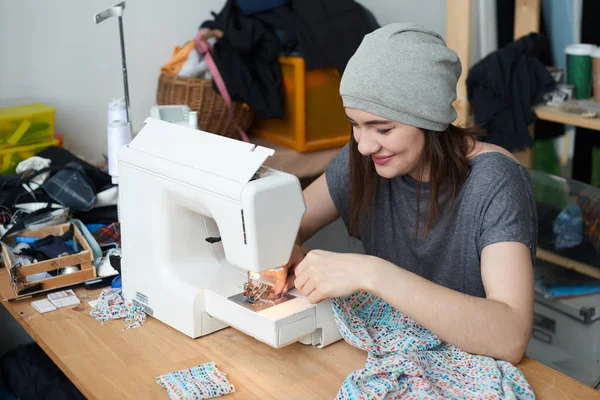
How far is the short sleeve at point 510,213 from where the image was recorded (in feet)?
5.04

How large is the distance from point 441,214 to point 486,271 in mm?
257

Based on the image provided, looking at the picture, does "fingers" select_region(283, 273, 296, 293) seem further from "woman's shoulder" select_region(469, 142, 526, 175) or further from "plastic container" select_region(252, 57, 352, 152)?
"plastic container" select_region(252, 57, 352, 152)

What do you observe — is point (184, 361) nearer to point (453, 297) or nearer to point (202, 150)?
point (202, 150)

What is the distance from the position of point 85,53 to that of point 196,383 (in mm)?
1694

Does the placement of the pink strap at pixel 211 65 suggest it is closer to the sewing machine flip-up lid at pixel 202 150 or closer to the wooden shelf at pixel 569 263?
the sewing machine flip-up lid at pixel 202 150

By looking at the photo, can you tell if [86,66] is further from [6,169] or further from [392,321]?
[392,321]

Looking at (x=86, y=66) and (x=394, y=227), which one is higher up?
(x=86, y=66)

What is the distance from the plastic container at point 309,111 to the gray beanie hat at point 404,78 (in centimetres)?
118

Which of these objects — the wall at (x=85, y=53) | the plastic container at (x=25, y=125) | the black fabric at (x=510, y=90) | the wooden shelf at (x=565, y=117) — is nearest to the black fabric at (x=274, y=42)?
the wall at (x=85, y=53)

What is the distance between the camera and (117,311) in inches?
64.9

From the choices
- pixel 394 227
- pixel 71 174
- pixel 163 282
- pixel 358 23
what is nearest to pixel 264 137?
pixel 358 23

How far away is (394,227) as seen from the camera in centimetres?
188

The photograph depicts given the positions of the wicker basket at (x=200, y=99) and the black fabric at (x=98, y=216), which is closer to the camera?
the black fabric at (x=98, y=216)

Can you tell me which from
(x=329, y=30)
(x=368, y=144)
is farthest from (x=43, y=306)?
(x=329, y=30)
